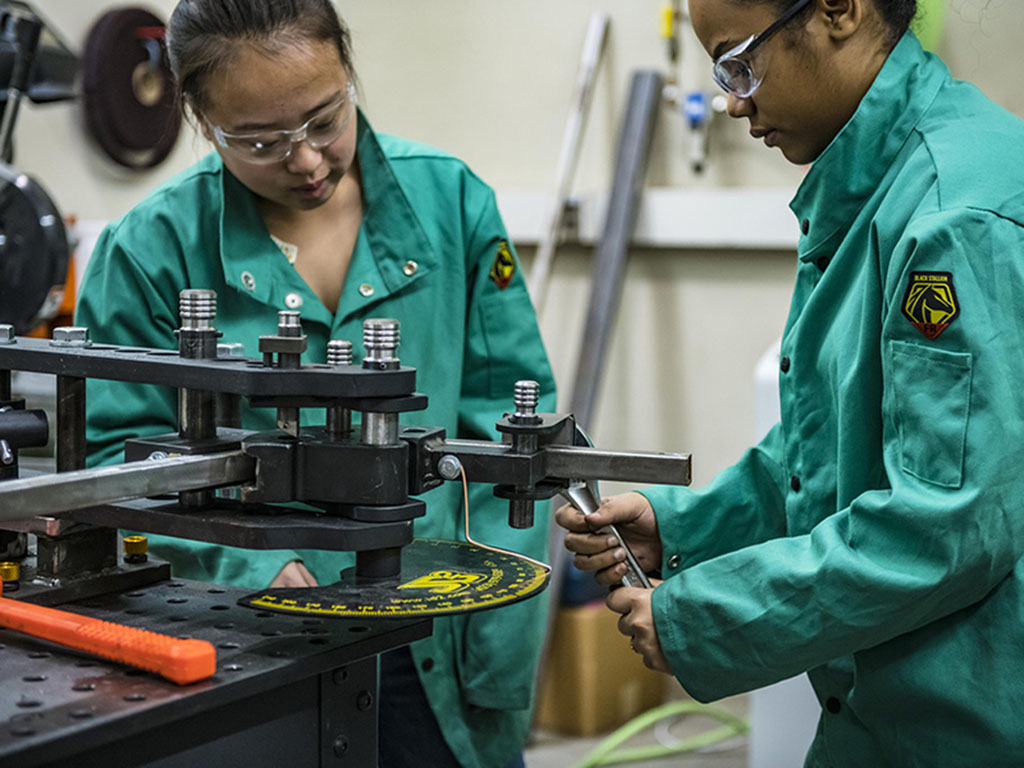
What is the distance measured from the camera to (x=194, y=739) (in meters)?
0.80

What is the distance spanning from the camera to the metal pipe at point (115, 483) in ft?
2.53

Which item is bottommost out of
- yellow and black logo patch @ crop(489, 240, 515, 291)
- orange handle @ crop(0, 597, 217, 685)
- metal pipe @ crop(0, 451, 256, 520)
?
orange handle @ crop(0, 597, 217, 685)

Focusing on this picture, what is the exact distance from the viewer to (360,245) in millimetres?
1415

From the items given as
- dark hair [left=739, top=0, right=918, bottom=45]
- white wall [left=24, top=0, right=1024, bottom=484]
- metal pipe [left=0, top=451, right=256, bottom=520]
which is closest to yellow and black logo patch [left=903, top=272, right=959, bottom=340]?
dark hair [left=739, top=0, right=918, bottom=45]

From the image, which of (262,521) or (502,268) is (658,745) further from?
(262,521)

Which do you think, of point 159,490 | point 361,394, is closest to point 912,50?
point 361,394

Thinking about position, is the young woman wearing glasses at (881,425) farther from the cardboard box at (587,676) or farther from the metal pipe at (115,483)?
the cardboard box at (587,676)

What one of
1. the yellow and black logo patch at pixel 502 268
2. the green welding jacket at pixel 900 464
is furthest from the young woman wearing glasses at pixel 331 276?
the green welding jacket at pixel 900 464

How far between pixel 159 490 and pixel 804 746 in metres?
1.65

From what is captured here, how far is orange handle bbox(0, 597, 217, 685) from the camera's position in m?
0.78

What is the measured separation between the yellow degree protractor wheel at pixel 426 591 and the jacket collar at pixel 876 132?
0.43 metres

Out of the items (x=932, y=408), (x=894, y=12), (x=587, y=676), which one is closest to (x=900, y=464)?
(x=932, y=408)

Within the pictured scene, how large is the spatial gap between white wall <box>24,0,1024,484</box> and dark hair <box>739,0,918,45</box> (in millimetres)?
1796

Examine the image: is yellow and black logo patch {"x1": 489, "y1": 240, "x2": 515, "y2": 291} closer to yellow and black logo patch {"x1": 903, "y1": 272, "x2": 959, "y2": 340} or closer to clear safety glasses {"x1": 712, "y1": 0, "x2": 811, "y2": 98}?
clear safety glasses {"x1": 712, "y1": 0, "x2": 811, "y2": 98}
